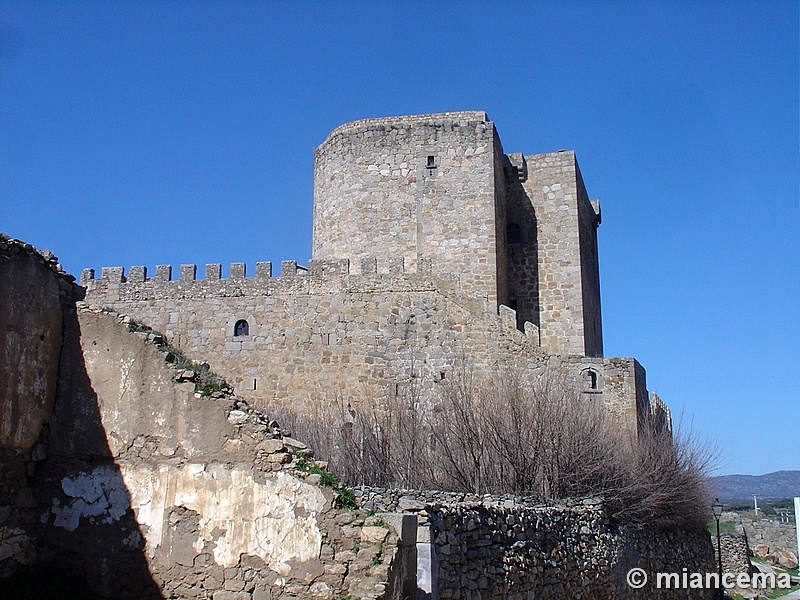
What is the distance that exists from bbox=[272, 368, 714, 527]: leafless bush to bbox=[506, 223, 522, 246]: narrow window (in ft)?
23.4

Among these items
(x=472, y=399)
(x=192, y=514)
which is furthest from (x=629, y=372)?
(x=192, y=514)

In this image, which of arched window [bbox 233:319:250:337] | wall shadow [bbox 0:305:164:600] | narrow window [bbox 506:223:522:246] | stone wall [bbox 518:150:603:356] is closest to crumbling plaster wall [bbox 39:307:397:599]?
wall shadow [bbox 0:305:164:600]

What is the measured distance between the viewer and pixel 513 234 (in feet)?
87.0

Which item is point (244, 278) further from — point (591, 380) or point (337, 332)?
point (591, 380)

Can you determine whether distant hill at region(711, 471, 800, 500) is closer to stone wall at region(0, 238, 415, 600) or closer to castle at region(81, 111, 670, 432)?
castle at region(81, 111, 670, 432)

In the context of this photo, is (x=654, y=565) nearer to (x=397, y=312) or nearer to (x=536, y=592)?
(x=536, y=592)

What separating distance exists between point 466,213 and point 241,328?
678 cm

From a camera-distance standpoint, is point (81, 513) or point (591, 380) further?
point (591, 380)

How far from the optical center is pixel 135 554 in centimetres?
1003

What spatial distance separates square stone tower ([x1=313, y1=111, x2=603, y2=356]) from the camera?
80.7 feet

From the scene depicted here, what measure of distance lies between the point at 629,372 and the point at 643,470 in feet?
9.20

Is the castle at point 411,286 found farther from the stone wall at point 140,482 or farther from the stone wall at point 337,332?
the stone wall at point 140,482

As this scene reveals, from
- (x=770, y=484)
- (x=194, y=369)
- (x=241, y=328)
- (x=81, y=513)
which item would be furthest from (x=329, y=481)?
(x=770, y=484)

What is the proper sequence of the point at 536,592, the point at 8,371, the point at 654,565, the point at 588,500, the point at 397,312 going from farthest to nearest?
the point at 397,312
the point at 654,565
the point at 588,500
the point at 536,592
the point at 8,371
